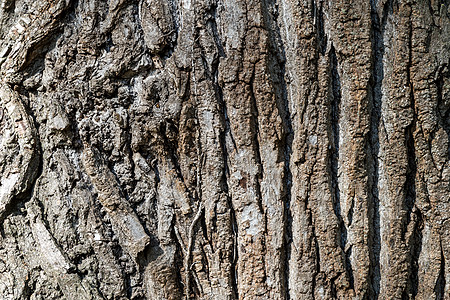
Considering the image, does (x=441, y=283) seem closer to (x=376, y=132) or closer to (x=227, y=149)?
(x=376, y=132)

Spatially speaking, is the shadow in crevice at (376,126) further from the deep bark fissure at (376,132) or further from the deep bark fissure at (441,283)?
the deep bark fissure at (441,283)

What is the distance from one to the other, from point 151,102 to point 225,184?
365 mm

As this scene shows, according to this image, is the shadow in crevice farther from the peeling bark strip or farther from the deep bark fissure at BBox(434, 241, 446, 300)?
the deep bark fissure at BBox(434, 241, 446, 300)

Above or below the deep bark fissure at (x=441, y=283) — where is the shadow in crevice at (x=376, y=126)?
above

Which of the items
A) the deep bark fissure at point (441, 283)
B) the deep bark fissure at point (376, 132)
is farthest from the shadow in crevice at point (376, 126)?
the deep bark fissure at point (441, 283)

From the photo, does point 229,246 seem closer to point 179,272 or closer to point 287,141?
point 179,272

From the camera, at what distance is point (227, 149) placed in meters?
1.41

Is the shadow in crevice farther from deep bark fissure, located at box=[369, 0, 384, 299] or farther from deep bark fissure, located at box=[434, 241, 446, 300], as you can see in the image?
deep bark fissure, located at box=[434, 241, 446, 300]

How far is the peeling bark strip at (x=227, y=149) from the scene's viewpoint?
137 cm

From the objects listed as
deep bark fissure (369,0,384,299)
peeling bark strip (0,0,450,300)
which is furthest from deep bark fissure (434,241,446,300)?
deep bark fissure (369,0,384,299)

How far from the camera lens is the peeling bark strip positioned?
53.9 inches

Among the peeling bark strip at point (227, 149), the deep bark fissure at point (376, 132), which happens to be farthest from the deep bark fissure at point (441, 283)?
the deep bark fissure at point (376, 132)

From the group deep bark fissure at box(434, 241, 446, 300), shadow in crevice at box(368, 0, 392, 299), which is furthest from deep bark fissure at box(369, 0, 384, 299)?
deep bark fissure at box(434, 241, 446, 300)

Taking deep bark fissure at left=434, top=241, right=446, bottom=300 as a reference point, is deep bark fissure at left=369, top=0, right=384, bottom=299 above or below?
above
